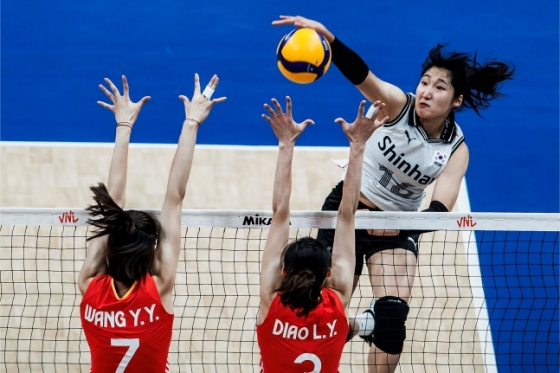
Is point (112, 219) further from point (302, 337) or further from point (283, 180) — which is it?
point (302, 337)

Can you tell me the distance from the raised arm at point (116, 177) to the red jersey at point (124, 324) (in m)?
0.09

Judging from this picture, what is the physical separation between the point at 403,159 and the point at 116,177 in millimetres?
1797

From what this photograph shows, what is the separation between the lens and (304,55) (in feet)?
17.7

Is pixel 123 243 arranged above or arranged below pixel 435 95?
below

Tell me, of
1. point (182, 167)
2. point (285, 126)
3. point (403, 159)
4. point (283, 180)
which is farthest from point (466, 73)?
point (182, 167)

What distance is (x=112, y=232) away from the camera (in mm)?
4359

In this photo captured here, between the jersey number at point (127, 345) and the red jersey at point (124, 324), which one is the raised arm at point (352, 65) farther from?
the jersey number at point (127, 345)

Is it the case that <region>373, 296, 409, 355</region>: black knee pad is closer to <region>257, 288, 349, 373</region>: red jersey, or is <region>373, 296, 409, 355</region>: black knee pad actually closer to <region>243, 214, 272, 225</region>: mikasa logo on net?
<region>243, 214, 272, 225</region>: mikasa logo on net

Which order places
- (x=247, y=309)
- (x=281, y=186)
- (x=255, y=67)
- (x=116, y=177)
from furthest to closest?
(x=255, y=67) → (x=247, y=309) → (x=116, y=177) → (x=281, y=186)

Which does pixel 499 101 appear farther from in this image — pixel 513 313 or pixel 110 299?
pixel 110 299

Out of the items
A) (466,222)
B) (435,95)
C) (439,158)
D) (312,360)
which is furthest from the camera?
(439,158)

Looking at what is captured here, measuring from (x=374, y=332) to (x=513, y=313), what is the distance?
2463 mm

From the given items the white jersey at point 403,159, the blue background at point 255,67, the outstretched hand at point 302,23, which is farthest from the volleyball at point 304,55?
the blue background at point 255,67

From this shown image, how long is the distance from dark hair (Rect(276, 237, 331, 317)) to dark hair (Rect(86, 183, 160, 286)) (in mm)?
656
